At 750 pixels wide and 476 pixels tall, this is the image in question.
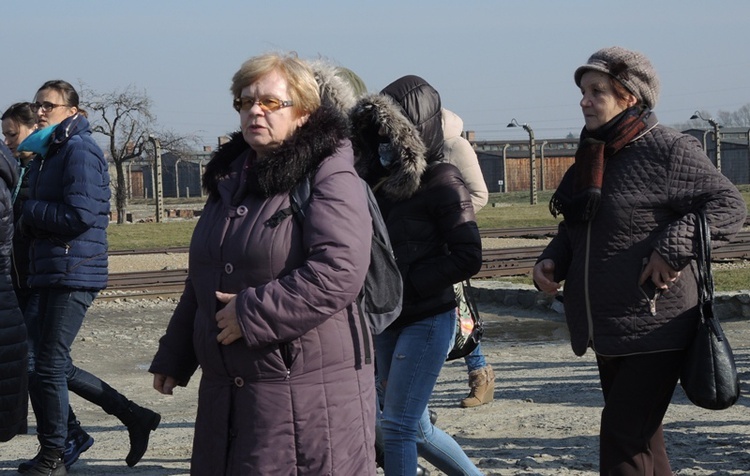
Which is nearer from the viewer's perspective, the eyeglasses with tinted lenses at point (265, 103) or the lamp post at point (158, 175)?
the eyeglasses with tinted lenses at point (265, 103)

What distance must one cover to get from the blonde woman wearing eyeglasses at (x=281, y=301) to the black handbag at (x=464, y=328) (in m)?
1.79

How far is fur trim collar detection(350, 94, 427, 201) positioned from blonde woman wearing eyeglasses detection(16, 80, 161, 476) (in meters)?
1.97

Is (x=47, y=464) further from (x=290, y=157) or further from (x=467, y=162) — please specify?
(x=290, y=157)

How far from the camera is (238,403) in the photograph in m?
3.57

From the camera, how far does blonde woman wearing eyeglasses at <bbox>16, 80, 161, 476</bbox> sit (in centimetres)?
619

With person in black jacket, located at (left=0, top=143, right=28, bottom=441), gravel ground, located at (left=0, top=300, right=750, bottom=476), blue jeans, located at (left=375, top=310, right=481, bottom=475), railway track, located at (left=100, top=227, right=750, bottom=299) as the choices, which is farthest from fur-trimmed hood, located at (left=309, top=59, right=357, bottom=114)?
railway track, located at (left=100, top=227, right=750, bottom=299)

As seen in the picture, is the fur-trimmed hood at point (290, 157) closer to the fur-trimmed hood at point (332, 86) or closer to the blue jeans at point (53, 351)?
the fur-trimmed hood at point (332, 86)

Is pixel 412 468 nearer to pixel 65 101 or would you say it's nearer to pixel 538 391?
pixel 65 101

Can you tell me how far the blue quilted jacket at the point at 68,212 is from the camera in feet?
20.2

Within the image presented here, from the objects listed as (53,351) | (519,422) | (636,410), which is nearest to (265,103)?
(636,410)

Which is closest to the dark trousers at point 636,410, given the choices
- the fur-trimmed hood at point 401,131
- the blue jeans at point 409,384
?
the blue jeans at point 409,384

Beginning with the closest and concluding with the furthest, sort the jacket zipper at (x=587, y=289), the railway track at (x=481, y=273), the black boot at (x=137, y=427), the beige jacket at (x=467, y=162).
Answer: the jacket zipper at (x=587, y=289), the beige jacket at (x=467, y=162), the black boot at (x=137, y=427), the railway track at (x=481, y=273)

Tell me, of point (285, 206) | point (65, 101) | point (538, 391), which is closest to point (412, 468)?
point (285, 206)

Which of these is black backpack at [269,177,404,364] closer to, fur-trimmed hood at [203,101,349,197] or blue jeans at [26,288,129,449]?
fur-trimmed hood at [203,101,349,197]
